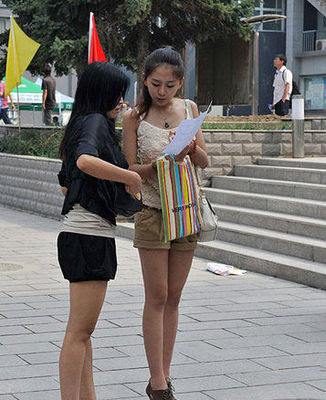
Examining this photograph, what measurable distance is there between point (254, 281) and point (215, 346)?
A: 2859mm

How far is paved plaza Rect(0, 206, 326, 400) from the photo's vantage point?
530cm

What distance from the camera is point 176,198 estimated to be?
4789 millimetres

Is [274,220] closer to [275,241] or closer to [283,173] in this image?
[275,241]

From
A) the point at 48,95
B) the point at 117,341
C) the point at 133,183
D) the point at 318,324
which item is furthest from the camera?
the point at 48,95

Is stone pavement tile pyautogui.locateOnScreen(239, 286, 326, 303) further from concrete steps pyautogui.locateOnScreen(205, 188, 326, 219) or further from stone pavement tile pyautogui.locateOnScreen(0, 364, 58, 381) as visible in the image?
stone pavement tile pyautogui.locateOnScreen(0, 364, 58, 381)

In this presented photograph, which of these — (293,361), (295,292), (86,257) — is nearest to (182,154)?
(86,257)

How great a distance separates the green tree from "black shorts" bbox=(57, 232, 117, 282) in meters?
14.2

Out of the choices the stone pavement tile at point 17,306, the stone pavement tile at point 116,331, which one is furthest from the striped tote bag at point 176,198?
the stone pavement tile at point 17,306

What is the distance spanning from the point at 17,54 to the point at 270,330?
1192 centimetres

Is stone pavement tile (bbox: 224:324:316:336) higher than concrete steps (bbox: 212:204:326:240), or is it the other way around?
concrete steps (bbox: 212:204:326:240)

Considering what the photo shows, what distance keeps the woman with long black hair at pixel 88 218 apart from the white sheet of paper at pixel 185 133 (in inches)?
16.3

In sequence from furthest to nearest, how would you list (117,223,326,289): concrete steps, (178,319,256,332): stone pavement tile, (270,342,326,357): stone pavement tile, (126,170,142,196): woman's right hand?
(117,223,326,289): concrete steps, (178,319,256,332): stone pavement tile, (270,342,326,357): stone pavement tile, (126,170,142,196): woman's right hand

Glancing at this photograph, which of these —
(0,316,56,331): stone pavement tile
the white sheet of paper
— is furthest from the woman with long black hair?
(0,316,56,331): stone pavement tile

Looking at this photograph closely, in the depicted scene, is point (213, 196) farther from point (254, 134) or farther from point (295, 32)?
point (295, 32)
